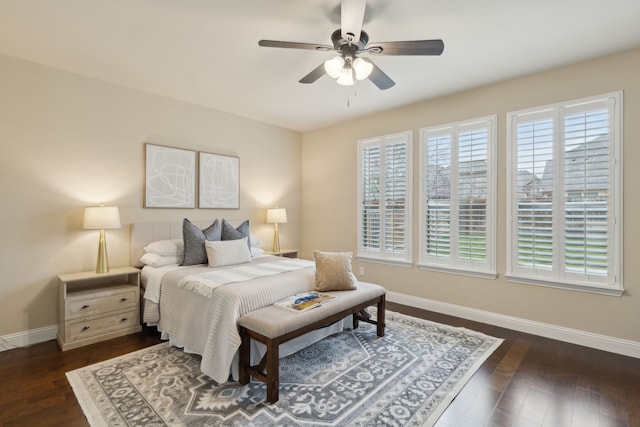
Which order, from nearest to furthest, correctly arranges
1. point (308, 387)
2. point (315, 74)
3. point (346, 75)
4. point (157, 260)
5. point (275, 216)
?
point (308, 387)
point (346, 75)
point (315, 74)
point (157, 260)
point (275, 216)

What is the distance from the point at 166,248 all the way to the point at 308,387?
2.26 metres

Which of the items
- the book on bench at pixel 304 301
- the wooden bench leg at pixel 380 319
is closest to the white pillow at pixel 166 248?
the book on bench at pixel 304 301

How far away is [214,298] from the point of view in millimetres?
2541

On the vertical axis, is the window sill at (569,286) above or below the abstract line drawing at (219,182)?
below

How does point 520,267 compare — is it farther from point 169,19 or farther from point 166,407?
point 169,19

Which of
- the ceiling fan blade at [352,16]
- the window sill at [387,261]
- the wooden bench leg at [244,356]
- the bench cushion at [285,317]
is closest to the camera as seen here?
the ceiling fan blade at [352,16]

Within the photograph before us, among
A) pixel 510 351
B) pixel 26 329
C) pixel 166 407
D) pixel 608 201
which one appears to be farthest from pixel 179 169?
pixel 608 201

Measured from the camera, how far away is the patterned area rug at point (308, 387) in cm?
198

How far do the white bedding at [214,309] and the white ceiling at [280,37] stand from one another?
207 centimetres

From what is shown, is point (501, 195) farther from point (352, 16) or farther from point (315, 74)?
point (352, 16)

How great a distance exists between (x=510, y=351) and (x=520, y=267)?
0.95 meters

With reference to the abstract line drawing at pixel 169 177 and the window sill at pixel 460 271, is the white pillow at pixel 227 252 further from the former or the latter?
the window sill at pixel 460 271

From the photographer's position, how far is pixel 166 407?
2074mm

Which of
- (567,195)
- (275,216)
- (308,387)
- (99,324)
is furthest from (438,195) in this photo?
(99,324)
